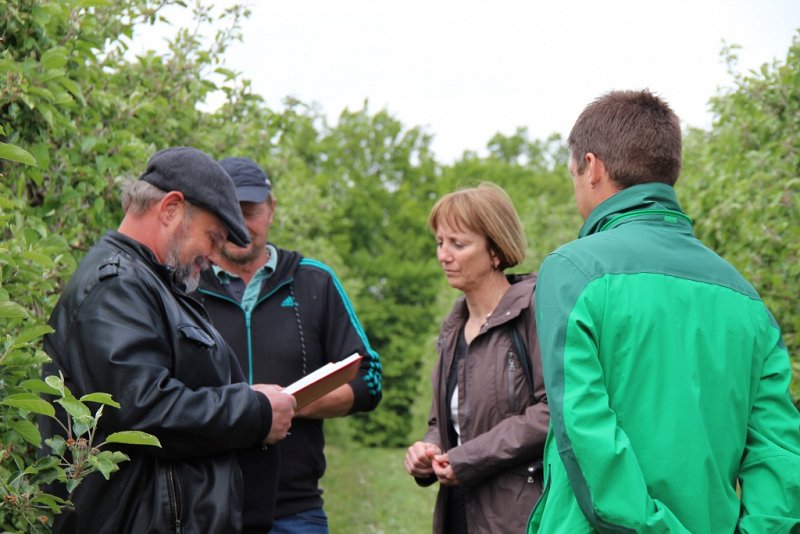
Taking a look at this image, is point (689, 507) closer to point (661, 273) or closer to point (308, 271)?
point (661, 273)

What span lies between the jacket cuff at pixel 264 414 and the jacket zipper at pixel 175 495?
0.30 metres

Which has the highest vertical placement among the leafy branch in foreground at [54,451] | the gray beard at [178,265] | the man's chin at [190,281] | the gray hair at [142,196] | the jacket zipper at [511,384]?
the gray hair at [142,196]

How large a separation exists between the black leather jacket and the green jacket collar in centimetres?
115

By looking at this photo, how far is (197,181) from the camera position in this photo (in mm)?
3062

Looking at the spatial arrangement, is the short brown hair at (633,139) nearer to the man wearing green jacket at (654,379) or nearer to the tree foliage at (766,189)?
the man wearing green jacket at (654,379)

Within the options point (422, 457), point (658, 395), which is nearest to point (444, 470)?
point (422, 457)

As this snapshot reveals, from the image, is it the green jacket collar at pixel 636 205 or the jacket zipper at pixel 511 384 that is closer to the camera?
the green jacket collar at pixel 636 205

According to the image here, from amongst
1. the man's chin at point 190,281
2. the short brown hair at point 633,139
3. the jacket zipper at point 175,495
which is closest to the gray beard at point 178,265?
the man's chin at point 190,281

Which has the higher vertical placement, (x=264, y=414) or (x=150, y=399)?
(x=150, y=399)

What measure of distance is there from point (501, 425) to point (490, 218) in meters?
0.87

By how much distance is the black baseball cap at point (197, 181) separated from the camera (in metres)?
3.05

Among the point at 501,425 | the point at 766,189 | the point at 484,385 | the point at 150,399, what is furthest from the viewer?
A: the point at 766,189

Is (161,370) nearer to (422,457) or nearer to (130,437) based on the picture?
(130,437)

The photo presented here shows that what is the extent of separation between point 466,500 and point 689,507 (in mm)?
1454
